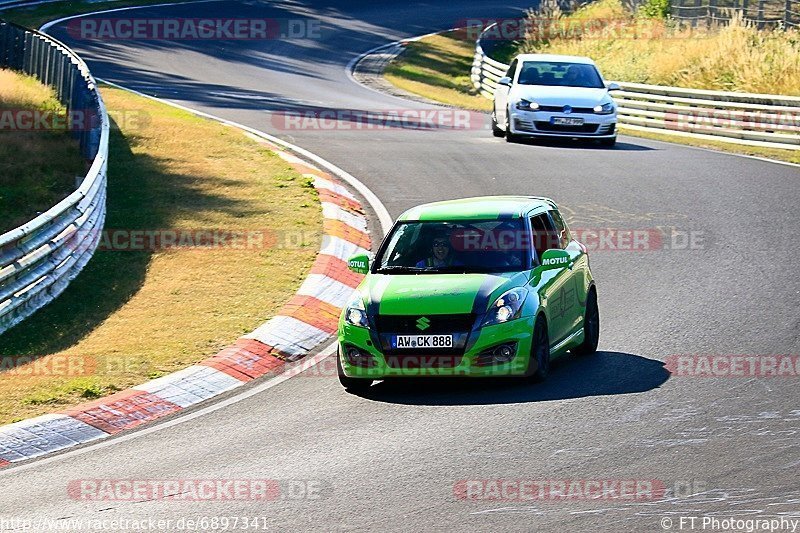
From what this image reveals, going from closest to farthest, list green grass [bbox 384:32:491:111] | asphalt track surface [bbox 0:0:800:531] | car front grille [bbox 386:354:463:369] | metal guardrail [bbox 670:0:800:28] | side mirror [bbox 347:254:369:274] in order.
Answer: asphalt track surface [bbox 0:0:800:531], car front grille [bbox 386:354:463:369], side mirror [bbox 347:254:369:274], metal guardrail [bbox 670:0:800:28], green grass [bbox 384:32:491:111]

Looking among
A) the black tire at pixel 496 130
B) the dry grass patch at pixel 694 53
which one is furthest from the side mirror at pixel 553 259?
the dry grass patch at pixel 694 53

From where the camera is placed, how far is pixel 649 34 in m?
42.2

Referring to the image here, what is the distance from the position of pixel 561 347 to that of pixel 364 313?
1755mm

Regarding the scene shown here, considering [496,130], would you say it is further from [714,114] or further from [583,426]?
[583,426]

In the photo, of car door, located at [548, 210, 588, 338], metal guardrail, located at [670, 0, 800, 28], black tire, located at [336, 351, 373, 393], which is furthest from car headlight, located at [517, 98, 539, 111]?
black tire, located at [336, 351, 373, 393]

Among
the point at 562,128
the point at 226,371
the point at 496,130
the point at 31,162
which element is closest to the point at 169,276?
the point at 226,371

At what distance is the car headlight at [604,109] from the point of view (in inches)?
1009

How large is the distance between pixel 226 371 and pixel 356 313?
60.7 inches

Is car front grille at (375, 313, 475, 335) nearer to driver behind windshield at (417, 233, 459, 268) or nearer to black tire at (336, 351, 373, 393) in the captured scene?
black tire at (336, 351, 373, 393)

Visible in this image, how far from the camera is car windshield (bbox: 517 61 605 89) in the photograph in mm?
26812

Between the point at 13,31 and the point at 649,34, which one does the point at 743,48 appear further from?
the point at 13,31

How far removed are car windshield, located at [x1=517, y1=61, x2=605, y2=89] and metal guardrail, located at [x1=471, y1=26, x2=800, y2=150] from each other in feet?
10.4

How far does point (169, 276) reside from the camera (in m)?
15.4

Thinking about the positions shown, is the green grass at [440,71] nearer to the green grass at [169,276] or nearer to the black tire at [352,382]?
the green grass at [169,276]
